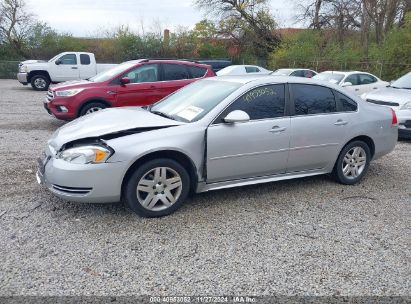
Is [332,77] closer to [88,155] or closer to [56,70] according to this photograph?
[56,70]

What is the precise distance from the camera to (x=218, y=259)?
333cm

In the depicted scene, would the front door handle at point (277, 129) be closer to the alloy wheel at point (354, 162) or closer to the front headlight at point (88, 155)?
the alloy wheel at point (354, 162)

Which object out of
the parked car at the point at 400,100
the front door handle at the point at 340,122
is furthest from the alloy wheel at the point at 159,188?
the parked car at the point at 400,100

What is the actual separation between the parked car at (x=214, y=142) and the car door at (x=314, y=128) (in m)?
0.01

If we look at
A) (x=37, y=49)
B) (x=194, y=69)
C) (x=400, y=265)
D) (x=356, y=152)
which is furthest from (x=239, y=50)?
(x=400, y=265)

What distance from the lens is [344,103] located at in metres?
5.17

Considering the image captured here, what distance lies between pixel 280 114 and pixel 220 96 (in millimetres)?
773

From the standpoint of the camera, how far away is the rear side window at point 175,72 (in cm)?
914

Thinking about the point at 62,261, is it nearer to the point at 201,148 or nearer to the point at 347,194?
the point at 201,148

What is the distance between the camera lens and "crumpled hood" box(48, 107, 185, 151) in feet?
13.3

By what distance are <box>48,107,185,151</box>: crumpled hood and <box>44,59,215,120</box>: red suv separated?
3.80 metres

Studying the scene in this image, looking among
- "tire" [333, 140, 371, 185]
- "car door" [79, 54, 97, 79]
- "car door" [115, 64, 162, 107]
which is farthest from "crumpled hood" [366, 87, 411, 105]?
"car door" [79, 54, 97, 79]

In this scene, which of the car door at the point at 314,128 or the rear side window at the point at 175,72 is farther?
the rear side window at the point at 175,72
